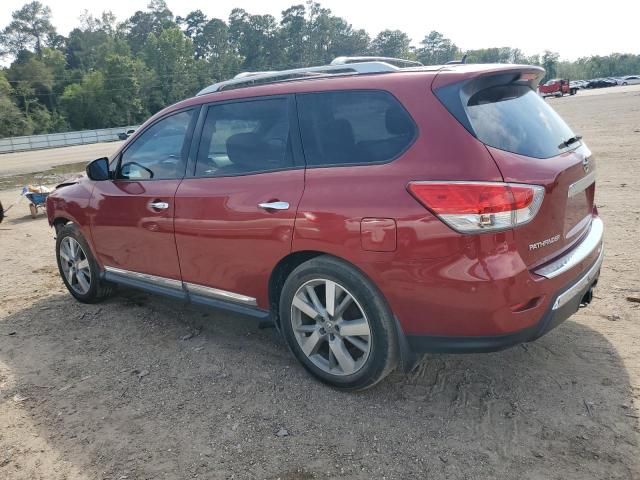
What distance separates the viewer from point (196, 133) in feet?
12.9

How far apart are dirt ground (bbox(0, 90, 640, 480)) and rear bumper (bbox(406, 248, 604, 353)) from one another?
0.45 m

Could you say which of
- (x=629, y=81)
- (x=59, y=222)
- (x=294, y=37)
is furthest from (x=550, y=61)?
(x=59, y=222)

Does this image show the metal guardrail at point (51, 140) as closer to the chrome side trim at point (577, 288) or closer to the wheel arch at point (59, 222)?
the wheel arch at point (59, 222)

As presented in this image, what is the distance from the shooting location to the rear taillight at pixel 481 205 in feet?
8.59

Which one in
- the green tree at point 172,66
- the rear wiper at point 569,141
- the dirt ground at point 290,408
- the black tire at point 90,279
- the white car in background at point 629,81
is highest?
the green tree at point 172,66

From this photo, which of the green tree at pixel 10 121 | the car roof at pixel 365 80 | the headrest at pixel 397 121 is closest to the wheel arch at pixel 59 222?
the car roof at pixel 365 80

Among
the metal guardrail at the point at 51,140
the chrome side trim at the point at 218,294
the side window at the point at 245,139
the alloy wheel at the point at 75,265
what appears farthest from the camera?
the metal guardrail at the point at 51,140

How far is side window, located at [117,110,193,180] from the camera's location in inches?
159

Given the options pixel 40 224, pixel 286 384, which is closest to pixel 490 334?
pixel 286 384

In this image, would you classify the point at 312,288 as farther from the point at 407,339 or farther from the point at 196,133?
the point at 196,133

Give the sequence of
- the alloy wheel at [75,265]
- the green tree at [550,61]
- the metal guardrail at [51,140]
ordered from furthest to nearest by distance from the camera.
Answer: the green tree at [550,61] < the metal guardrail at [51,140] < the alloy wheel at [75,265]

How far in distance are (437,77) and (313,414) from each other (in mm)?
2021

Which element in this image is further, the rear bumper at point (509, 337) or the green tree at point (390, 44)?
the green tree at point (390, 44)

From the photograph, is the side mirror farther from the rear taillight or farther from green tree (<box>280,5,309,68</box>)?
green tree (<box>280,5,309,68</box>)
